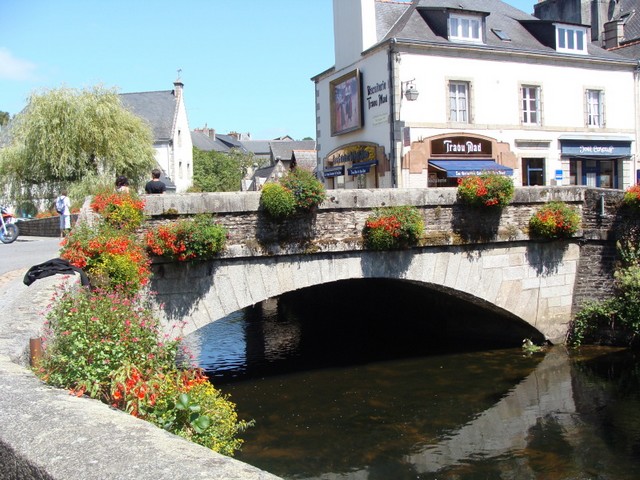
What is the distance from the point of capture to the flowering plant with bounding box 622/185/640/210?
39.9 feet

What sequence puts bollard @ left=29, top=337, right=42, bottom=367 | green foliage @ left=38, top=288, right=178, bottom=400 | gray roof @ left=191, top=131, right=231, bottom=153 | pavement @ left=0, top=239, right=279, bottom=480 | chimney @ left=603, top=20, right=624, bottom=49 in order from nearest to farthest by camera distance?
pavement @ left=0, top=239, right=279, bottom=480, green foliage @ left=38, top=288, right=178, bottom=400, bollard @ left=29, top=337, right=42, bottom=367, chimney @ left=603, top=20, right=624, bottom=49, gray roof @ left=191, top=131, right=231, bottom=153

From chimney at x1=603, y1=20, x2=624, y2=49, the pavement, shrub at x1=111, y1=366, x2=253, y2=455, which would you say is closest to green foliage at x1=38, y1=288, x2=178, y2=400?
shrub at x1=111, y1=366, x2=253, y2=455

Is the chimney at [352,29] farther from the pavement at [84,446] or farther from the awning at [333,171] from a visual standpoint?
the pavement at [84,446]

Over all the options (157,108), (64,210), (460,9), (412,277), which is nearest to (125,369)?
(412,277)

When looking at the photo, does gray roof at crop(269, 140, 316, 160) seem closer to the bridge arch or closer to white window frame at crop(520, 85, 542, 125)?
white window frame at crop(520, 85, 542, 125)

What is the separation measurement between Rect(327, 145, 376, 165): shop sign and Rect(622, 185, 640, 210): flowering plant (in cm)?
1052

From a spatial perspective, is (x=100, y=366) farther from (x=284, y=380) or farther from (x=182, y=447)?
(x=284, y=380)

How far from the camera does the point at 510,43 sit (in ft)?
74.9

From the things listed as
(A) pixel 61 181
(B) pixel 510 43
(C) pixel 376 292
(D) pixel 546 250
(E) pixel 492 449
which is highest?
(B) pixel 510 43

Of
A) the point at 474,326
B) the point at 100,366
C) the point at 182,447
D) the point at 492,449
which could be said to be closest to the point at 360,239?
the point at 492,449

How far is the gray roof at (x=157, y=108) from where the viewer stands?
41.9 metres

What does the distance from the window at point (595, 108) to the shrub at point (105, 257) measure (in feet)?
65.1

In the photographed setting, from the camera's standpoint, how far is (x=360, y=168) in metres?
22.7

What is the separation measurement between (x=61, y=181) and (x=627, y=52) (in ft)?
70.9
